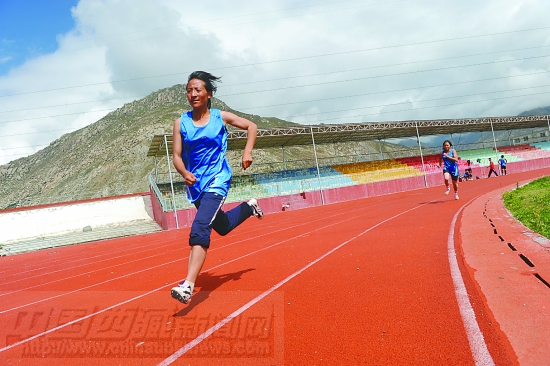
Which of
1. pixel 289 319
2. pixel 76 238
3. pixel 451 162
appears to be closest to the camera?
pixel 289 319

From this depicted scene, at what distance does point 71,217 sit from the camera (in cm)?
2353

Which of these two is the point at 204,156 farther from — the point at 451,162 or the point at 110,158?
the point at 110,158

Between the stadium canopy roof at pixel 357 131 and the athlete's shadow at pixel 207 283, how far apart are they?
17807mm

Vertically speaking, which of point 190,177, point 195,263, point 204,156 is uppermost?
point 204,156

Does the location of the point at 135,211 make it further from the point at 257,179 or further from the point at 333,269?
the point at 333,269

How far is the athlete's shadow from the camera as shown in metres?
3.10

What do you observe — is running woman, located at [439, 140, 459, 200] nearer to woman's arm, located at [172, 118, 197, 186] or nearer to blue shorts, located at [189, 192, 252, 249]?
blue shorts, located at [189, 192, 252, 249]

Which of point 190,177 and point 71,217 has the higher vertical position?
point 71,217

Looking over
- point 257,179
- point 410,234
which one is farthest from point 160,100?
point 410,234

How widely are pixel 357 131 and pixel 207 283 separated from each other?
2533 centimetres

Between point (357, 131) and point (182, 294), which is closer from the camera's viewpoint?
point (182, 294)

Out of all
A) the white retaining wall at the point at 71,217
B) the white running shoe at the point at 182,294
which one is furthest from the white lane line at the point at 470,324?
the white retaining wall at the point at 71,217

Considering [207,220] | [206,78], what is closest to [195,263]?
[207,220]

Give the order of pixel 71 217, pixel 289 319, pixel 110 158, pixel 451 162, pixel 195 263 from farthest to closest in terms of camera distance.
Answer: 1. pixel 110 158
2. pixel 71 217
3. pixel 451 162
4. pixel 195 263
5. pixel 289 319
